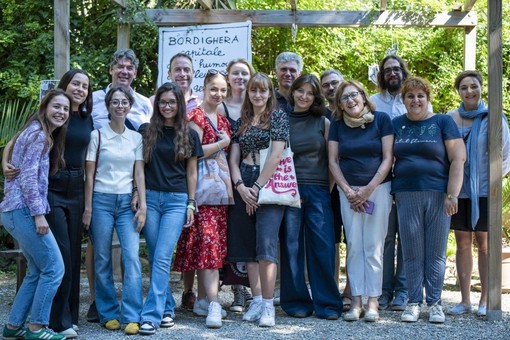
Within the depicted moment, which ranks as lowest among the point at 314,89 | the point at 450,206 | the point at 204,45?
the point at 450,206

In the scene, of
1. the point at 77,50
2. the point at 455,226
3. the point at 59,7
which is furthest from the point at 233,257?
the point at 77,50

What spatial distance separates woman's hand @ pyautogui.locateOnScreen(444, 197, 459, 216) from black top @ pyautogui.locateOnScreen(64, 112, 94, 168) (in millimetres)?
2696

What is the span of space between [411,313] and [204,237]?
1692mm

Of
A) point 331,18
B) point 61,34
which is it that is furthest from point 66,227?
point 331,18

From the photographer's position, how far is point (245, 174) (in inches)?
226

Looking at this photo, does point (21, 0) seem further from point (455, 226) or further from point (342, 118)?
point (455, 226)

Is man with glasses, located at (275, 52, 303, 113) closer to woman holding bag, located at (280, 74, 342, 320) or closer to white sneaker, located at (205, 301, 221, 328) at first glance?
woman holding bag, located at (280, 74, 342, 320)

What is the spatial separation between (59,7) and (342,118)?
7.91 ft

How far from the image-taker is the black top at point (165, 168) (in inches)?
213

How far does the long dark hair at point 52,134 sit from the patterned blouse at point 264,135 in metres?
1.38

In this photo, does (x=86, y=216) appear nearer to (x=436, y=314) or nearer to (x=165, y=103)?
(x=165, y=103)

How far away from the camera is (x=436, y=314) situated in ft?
18.6

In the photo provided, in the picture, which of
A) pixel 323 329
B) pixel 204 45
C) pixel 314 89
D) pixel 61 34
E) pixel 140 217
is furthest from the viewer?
pixel 204 45

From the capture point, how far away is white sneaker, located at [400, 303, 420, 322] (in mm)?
5696
